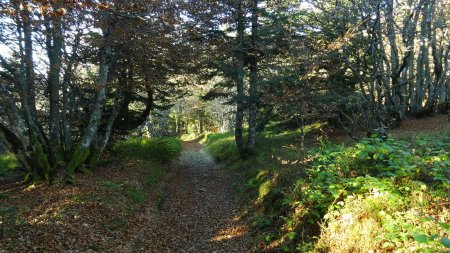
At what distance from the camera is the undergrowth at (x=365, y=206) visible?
4414 mm

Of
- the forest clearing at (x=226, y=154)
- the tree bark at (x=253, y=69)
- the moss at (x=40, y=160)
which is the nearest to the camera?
the forest clearing at (x=226, y=154)

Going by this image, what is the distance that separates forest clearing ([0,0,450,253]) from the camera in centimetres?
567

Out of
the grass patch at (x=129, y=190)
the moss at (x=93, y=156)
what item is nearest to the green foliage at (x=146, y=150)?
the moss at (x=93, y=156)

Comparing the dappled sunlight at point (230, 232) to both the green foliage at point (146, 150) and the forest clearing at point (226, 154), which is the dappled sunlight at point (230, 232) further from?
the green foliage at point (146, 150)

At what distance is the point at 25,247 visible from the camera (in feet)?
19.0

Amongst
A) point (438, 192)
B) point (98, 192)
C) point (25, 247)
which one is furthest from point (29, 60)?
point (438, 192)

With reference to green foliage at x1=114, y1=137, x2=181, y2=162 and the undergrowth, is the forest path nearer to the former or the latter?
the undergrowth

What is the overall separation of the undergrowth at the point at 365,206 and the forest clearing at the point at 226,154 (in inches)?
1.3

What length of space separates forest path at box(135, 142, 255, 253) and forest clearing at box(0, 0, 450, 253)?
6 centimetres

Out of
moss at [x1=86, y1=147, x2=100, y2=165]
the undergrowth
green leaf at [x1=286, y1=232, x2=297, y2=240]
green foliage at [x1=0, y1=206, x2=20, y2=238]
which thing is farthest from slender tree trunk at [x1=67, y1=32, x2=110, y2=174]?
green leaf at [x1=286, y1=232, x2=297, y2=240]

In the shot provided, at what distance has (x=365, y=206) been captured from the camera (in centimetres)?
512

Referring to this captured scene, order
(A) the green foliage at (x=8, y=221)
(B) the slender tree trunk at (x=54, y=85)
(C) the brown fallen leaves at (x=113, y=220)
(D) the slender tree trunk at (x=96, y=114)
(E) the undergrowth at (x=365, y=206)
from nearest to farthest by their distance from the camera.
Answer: (E) the undergrowth at (x=365, y=206) < (A) the green foliage at (x=8, y=221) < (C) the brown fallen leaves at (x=113, y=220) < (B) the slender tree trunk at (x=54, y=85) < (D) the slender tree trunk at (x=96, y=114)

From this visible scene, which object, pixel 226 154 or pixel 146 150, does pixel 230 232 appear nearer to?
pixel 146 150

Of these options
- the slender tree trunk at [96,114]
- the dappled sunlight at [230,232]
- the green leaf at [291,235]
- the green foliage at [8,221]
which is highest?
the slender tree trunk at [96,114]
